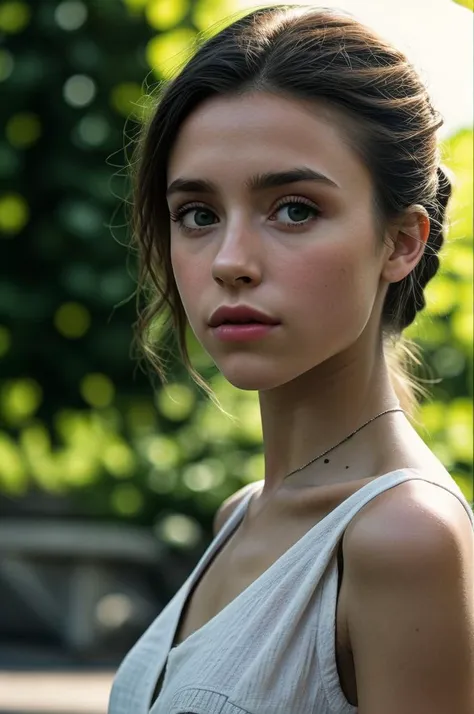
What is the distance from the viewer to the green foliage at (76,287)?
6.45m

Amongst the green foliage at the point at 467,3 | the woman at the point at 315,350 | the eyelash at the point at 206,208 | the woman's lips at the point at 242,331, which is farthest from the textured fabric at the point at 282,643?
the green foliage at the point at 467,3

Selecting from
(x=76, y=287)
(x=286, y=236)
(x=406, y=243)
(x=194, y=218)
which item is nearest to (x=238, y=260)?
(x=286, y=236)

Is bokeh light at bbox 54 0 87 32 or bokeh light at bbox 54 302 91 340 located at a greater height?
bokeh light at bbox 54 0 87 32

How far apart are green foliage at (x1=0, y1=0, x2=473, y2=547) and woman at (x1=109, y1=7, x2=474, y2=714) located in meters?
4.40

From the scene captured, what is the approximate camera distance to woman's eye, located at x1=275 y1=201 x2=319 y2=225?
1674 mm

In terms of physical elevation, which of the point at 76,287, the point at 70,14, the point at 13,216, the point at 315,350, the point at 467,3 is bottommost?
the point at 76,287

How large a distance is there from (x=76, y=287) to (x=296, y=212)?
510 cm

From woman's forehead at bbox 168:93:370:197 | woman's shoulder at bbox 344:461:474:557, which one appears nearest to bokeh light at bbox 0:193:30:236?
woman's forehead at bbox 168:93:370:197

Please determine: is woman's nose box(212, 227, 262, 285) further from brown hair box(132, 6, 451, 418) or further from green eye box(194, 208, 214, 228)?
brown hair box(132, 6, 451, 418)

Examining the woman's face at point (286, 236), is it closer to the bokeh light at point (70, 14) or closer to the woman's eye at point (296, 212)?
the woman's eye at point (296, 212)

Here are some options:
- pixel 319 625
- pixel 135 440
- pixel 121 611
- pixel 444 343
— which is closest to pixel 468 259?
pixel 444 343

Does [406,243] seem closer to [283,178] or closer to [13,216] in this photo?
[283,178]

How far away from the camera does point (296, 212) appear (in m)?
1.67

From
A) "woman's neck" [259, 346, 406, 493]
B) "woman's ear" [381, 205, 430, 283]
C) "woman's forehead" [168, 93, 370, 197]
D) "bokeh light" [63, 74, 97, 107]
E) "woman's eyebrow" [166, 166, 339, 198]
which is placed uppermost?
"woman's forehead" [168, 93, 370, 197]
